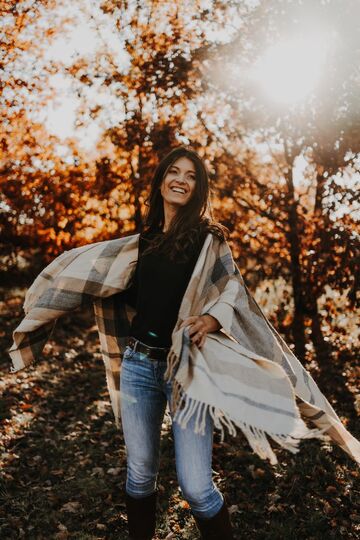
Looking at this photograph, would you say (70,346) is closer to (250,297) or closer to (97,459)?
(97,459)

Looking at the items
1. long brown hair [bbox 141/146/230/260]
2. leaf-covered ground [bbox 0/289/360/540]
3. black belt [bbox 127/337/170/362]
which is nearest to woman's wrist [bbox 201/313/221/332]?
black belt [bbox 127/337/170/362]

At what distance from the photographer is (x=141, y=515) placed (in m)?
3.00

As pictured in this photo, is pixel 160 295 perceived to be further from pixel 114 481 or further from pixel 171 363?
pixel 114 481

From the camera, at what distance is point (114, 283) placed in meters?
3.35

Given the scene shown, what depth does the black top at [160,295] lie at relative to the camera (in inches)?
115

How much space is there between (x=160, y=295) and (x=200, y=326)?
39cm

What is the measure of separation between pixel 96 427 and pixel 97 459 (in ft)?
2.79

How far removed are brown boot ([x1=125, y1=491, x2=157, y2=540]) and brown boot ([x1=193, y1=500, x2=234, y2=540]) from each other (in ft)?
1.42

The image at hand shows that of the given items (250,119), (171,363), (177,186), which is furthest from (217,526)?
(250,119)

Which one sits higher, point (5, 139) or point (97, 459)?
point (5, 139)

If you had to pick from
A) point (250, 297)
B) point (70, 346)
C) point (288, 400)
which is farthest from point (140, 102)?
point (288, 400)

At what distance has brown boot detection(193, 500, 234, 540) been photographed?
2611 millimetres

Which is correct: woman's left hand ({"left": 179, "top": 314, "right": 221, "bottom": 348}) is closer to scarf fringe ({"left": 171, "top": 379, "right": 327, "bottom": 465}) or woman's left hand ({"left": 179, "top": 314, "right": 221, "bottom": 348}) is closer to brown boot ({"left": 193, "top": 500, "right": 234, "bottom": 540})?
scarf fringe ({"left": 171, "top": 379, "right": 327, "bottom": 465})

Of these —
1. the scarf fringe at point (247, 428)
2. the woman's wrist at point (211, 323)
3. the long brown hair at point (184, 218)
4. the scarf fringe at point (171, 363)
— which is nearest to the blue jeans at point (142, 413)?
the scarf fringe at point (171, 363)
